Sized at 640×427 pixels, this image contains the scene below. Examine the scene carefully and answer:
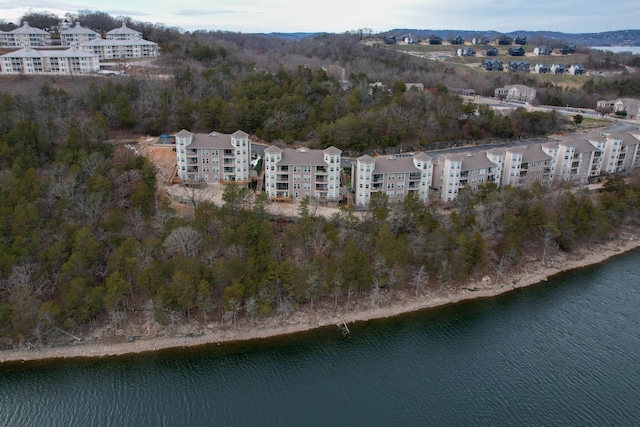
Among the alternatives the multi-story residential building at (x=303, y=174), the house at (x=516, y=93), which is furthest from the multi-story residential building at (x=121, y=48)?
the house at (x=516, y=93)

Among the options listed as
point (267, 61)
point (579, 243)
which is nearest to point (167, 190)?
point (579, 243)

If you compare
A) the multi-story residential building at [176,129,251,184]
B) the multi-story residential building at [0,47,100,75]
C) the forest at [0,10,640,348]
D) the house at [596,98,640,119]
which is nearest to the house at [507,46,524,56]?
the house at [596,98,640,119]

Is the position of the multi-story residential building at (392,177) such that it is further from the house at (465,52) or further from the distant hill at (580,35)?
the distant hill at (580,35)

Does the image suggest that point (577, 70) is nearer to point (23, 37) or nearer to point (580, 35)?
point (23, 37)

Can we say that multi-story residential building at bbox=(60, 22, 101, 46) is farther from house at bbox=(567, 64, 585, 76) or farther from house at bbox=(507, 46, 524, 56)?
house at bbox=(507, 46, 524, 56)

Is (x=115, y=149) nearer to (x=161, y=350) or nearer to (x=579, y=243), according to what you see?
(x=161, y=350)

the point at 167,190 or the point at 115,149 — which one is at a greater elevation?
the point at 115,149
